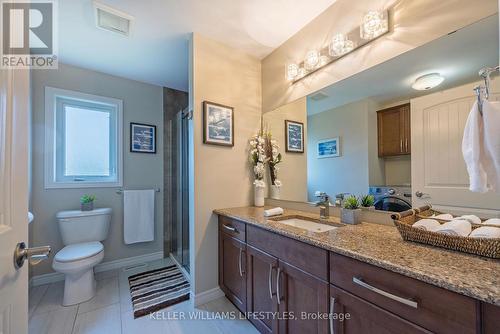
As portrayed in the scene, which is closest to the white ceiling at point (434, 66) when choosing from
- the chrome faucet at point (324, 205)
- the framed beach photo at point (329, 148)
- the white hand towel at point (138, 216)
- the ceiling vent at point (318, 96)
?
the ceiling vent at point (318, 96)

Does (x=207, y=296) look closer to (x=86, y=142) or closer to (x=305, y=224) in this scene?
(x=305, y=224)

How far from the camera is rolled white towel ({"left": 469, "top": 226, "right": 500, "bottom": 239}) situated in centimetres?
77

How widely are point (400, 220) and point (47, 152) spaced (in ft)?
10.1

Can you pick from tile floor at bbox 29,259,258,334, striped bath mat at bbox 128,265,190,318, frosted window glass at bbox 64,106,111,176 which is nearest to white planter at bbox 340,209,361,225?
tile floor at bbox 29,259,258,334

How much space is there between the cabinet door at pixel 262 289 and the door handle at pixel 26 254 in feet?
3.48

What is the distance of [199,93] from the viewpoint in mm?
1869

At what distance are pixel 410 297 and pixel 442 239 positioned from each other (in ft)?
1.05

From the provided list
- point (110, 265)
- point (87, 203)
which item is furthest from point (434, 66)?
point (110, 265)

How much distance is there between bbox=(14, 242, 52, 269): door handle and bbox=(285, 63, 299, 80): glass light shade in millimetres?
1939

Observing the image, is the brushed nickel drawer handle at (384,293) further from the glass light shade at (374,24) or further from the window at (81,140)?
the window at (81,140)

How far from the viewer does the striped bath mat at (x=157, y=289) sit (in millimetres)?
1785

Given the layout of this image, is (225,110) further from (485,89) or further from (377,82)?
(485,89)

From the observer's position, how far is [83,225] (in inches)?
85.4

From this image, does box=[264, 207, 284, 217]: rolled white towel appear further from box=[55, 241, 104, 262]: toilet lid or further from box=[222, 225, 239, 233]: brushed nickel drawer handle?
box=[55, 241, 104, 262]: toilet lid
